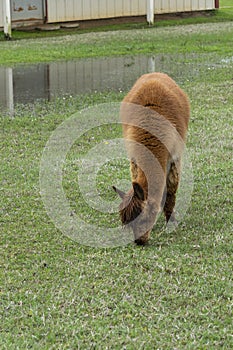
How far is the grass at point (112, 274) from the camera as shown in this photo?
15.3 feet

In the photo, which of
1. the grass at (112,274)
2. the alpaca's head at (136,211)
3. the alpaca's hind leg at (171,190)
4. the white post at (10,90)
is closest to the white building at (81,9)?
the white post at (10,90)

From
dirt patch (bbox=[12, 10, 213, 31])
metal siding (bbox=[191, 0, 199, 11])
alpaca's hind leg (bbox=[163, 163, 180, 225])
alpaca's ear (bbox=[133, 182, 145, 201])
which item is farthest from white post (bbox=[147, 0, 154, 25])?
alpaca's ear (bbox=[133, 182, 145, 201])

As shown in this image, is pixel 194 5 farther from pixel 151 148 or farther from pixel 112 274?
pixel 112 274

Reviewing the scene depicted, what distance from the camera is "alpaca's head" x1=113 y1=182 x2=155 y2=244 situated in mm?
5668

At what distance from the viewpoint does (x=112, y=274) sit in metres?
5.56

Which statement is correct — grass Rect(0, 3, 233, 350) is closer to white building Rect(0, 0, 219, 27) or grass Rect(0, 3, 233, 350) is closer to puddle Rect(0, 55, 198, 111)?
puddle Rect(0, 55, 198, 111)

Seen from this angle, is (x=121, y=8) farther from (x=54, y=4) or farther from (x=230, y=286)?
(x=230, y=286)

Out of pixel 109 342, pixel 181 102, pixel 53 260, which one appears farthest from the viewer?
pixel 181 102

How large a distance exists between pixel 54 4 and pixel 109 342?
18615 millimetres

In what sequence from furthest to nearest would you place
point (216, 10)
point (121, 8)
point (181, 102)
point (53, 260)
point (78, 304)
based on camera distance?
point (216, 10) < point (121, 8) < point (181, 102) < point (53, 260) < point (78, 304)

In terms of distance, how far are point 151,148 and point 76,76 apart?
932cm

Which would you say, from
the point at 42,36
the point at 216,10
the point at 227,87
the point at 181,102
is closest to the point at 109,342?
the point at 181,102

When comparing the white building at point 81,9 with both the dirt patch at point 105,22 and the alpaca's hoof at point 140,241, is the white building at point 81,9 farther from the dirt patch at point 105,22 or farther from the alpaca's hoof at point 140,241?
the alpaca's hoof at point 140,241

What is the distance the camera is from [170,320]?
189 inches
